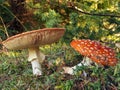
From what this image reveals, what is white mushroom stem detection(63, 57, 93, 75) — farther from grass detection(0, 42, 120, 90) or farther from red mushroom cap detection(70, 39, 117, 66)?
red mushroom cap detection(70, 39, 117, 66)

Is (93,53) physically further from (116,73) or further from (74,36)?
(74,36)

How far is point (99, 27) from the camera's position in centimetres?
501

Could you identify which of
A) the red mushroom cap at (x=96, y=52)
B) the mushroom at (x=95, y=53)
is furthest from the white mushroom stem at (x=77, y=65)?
the red mushroom cap at (x=96, y=52)

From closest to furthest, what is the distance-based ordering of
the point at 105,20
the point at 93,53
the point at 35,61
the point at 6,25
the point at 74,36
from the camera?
the point at 93,53
the point at 35,61
the point at 105,20
the point at 74,36
the point at 6,25

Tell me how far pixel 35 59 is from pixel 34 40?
1.00 feet

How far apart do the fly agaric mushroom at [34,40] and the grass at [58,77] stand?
10 cm

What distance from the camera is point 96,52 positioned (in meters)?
2.82

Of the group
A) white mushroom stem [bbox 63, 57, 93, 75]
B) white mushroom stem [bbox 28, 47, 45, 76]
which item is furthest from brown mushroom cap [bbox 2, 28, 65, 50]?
white mushroom stem [bbox 63, 57, 93, 75]

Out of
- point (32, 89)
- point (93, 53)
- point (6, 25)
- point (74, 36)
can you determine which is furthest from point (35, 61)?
point (6, 25)

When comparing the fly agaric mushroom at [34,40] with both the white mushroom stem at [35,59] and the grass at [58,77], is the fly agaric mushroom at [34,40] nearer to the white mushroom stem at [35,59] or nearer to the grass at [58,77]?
the white mushroom stem at [35,59]

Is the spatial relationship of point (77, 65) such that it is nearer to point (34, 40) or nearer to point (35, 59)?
point (35, 59)

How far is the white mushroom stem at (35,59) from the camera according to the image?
2984 mm

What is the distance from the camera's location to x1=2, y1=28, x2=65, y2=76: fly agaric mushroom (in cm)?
268

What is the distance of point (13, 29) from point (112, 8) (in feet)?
8.38
